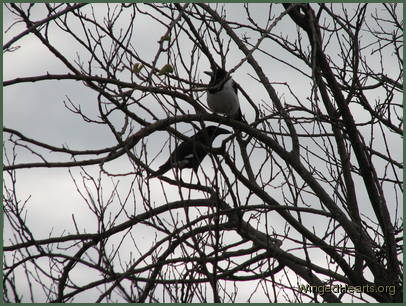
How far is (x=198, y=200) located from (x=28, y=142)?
1.56m

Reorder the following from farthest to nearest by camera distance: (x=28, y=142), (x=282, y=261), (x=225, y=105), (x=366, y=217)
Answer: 1. (x=225, y=105)
2. (x=366, y=217)
3. (x=282, y=261)
4. (x=28, y=142)

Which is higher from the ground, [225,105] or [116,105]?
[225,105]

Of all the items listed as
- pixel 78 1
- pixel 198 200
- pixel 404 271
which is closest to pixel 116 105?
pixel 78 1

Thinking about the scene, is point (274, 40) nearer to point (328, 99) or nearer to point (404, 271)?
point (328, 99)

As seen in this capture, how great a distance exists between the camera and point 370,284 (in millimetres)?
4730

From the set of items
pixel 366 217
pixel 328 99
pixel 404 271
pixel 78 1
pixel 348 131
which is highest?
pixel 78 1

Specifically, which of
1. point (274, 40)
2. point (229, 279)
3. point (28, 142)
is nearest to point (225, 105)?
point (274, 40)

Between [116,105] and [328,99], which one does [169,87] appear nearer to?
[116,105]

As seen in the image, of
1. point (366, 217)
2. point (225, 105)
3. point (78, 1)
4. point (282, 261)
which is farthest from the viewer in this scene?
point (225, 105)

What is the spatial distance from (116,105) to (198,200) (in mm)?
1170

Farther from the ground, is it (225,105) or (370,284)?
(225,105)

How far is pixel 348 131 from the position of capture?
4648 mm

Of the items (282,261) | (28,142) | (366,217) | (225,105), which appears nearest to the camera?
(28,142)

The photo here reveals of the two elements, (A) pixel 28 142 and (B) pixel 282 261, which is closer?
(A) pixel 28 142
